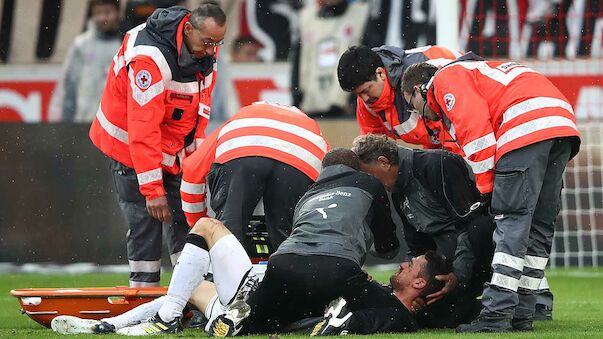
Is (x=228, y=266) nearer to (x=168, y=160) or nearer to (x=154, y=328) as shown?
(x=154, y=328)

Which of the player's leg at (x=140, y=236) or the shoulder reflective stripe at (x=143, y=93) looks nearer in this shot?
the shoulder reflective stripe at (x=143, y=93)

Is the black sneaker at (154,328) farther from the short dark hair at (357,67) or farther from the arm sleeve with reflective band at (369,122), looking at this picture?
the arm sleeve with reflective band at (369,122)

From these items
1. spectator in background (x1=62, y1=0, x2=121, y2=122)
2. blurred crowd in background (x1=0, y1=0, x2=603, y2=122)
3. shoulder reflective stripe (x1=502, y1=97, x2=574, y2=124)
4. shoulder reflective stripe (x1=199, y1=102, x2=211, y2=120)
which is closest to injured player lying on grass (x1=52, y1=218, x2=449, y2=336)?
shoulder reflective stripe (x1=502, y1=97, x2=574, y2=124)

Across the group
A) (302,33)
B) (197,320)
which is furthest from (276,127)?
(302,33)

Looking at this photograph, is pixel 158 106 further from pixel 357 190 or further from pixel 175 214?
pixel 357 190

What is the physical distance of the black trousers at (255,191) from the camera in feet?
22.6

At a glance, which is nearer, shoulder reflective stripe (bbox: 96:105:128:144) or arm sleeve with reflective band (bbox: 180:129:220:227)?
arm sleeve with reflective band (bbox: 180:129:220:227)

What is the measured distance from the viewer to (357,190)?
20.4 ft

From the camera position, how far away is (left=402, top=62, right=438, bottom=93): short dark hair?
668 centimetres

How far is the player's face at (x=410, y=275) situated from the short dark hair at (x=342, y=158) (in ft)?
1.93

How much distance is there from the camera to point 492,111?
643 cm

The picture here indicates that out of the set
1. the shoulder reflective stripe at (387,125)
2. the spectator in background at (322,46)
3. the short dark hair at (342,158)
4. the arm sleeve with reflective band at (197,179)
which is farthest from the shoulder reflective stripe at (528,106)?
the spectator in background at (322,46)

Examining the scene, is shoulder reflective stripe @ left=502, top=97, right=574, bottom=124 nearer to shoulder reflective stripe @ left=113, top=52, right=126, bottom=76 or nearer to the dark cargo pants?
the dark cargo pants

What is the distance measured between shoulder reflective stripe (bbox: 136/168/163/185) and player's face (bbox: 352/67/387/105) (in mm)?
1300
